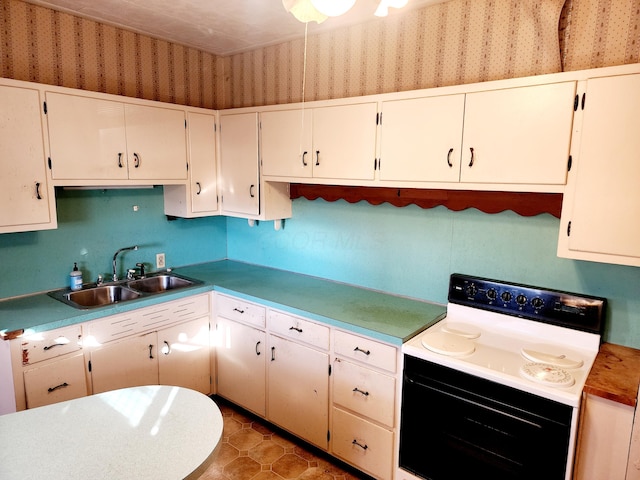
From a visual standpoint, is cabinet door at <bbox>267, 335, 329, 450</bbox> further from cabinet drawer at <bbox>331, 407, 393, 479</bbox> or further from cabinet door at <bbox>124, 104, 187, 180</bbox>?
cabinet door at <bbox>124, 104, 187, 180</bbox>

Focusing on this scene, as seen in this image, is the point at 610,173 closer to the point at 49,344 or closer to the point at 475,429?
the point at 475,429

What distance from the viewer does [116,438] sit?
129 cm

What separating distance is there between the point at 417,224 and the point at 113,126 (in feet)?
6.39

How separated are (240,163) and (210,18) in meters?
0.93

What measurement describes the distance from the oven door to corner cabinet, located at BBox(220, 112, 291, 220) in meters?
1.50

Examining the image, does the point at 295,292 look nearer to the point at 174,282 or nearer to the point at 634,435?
the point at 174,282

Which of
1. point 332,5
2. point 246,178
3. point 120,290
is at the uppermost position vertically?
point 332,5

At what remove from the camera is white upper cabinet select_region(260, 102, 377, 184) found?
2.41 metres

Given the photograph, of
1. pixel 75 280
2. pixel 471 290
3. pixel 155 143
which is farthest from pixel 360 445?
pixel 155 143

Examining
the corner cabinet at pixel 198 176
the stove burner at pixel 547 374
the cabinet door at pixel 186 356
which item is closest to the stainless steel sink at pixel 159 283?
the cabinet door at pixel 186 356

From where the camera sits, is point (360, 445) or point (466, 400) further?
point (360, 445)

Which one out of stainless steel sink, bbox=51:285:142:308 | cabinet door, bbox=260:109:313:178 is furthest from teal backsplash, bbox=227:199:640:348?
stainless steel sink, bbox=51:285:142:308

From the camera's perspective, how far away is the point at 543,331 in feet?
6.91

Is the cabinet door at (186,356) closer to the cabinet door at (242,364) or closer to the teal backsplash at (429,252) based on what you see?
the cabinet door at (242,364)
